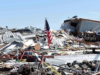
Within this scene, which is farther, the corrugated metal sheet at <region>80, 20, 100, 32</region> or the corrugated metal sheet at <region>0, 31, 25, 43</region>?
the corrugated metal sheet at <region>80, 20, 100, 32</region>

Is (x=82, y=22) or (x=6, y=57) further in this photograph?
(x=82, y=22)

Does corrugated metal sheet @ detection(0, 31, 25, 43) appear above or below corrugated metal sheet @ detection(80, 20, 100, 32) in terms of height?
below

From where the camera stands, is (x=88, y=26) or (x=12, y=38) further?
(x=88, y=26)

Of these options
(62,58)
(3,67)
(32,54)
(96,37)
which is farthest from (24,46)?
(96,37)

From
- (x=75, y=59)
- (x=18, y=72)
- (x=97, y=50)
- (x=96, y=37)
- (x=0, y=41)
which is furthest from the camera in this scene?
(x=96, y=37)

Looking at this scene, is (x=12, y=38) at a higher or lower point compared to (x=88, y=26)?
lower

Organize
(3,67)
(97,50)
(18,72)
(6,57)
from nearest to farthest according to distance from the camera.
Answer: (18,72) → (3,67) → (6,57) → (97,50)

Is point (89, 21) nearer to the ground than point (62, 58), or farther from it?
farther from it

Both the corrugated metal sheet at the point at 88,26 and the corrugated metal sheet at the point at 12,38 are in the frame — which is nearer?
the corrugated metal sheet at the point at 12,38

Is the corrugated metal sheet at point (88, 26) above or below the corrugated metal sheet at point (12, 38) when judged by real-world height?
above

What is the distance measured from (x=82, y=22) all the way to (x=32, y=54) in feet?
88.5

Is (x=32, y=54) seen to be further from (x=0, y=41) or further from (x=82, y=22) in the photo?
(x=82, y=22)

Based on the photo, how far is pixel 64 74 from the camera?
10555 mm

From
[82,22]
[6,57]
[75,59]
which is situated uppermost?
[82,22]
